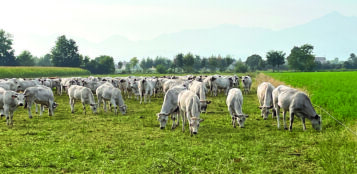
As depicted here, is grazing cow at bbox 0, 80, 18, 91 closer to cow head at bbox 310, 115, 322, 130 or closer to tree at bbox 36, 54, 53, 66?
cow head at bbox 310, 115, 322, 130

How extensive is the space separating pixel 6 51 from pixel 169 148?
11865 cm

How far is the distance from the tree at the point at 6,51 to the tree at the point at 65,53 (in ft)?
58.4

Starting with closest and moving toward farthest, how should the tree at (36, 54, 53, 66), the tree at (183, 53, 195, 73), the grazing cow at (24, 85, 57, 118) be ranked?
the grazing cow at (24, 85, 57, 118), the tree at (183, 53, 195, 73), the tree at (36, 54, 53, 66)

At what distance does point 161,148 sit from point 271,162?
433cm

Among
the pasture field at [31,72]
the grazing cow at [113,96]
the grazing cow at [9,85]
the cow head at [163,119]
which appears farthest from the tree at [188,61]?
the cow head at [163,119]

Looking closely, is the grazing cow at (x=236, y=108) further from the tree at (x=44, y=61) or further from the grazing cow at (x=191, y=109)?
the tree at (x=44, y=61)

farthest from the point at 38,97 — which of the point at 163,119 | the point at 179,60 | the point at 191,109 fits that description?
the point at 179,60

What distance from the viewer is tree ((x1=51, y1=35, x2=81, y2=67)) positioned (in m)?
124

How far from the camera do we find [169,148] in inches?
453

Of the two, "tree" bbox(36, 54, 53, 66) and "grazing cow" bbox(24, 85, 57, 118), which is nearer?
"grazing cow" bbox(24, 85, 57, 118)

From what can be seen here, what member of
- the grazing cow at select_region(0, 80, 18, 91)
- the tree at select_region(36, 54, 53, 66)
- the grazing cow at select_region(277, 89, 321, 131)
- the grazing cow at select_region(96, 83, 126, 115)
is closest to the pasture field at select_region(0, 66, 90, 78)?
the grazing cow at select_region(0, 80, 18, 91)

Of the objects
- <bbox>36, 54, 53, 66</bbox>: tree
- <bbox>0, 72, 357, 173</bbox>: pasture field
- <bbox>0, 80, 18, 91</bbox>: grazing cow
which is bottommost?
<bbox>0, 72, 357, 173</bbox>: pasture field

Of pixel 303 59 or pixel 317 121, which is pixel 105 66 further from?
pixel 317 121

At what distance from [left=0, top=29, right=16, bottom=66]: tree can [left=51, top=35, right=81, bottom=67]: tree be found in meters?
17.8
